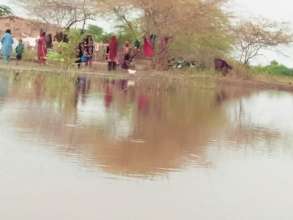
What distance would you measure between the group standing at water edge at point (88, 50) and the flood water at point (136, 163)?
43.5 feet

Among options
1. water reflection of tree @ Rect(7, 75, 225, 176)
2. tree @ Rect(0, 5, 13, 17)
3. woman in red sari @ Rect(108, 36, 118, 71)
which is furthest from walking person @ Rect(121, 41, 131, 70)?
water reflection of tree @ Rect(7, 75, 225, 176)

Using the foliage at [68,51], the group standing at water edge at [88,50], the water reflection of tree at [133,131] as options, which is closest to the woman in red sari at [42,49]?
the group standing at water edge at [88,50]

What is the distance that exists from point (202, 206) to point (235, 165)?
2.53 meters

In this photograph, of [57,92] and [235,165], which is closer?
[235,165]

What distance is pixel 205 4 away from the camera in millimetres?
34062

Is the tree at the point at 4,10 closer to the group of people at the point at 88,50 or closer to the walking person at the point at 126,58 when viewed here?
the group of people at the point at 88,50

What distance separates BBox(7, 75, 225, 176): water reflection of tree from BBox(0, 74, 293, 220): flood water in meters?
0.02

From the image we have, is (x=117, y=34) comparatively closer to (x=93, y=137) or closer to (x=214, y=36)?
(x=214, y=36)

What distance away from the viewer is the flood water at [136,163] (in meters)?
5.83

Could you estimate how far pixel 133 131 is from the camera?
1082 centimetres

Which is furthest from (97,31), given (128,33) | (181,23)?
(181,23)

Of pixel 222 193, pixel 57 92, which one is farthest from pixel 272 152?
pixel 57 92

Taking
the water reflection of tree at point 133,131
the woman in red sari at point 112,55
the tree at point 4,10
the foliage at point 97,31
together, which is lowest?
the water reflection of tree at point 133,131

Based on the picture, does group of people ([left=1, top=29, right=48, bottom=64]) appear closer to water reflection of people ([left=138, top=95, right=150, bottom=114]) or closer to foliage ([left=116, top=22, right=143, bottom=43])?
foliage ([left=116, top=22, right=143, bottom=43])
